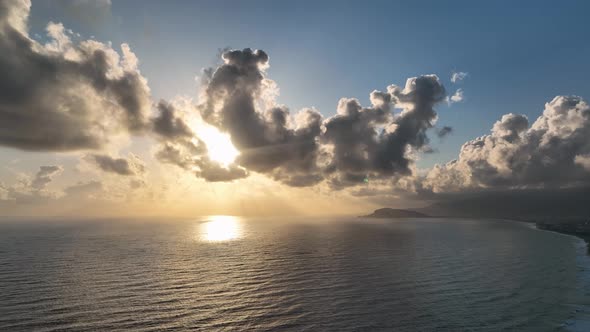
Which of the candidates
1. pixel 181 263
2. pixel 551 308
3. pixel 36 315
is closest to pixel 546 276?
pixel 551 308

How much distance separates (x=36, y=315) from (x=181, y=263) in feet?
148

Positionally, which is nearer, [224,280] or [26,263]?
[224,280]

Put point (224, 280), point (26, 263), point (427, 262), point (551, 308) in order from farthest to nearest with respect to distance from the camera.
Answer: point (427, 262)
point (26, 263)
point (224, 280)
point (551, 308)

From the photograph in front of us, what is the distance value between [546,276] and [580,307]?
83.7ft

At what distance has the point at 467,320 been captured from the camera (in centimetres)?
4084

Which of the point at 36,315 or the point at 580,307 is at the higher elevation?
the point at 36,315

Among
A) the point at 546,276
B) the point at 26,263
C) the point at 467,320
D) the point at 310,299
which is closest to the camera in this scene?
the point at 467,320

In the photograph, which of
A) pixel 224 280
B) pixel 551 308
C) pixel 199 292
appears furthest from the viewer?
pixel 224 280

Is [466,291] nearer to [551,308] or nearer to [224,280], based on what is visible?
[551,308]

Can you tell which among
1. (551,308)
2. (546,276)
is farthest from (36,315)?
(546,276)

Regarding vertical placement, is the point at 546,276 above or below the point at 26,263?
below

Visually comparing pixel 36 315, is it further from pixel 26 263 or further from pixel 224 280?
pixel 26 263

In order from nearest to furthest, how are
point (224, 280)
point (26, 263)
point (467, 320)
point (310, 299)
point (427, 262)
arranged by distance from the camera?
point (467, 320) → point (310, 299) → point (224, 280) → point (26, 263) → point (427, 262)

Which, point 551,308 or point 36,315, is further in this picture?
point 551,308
